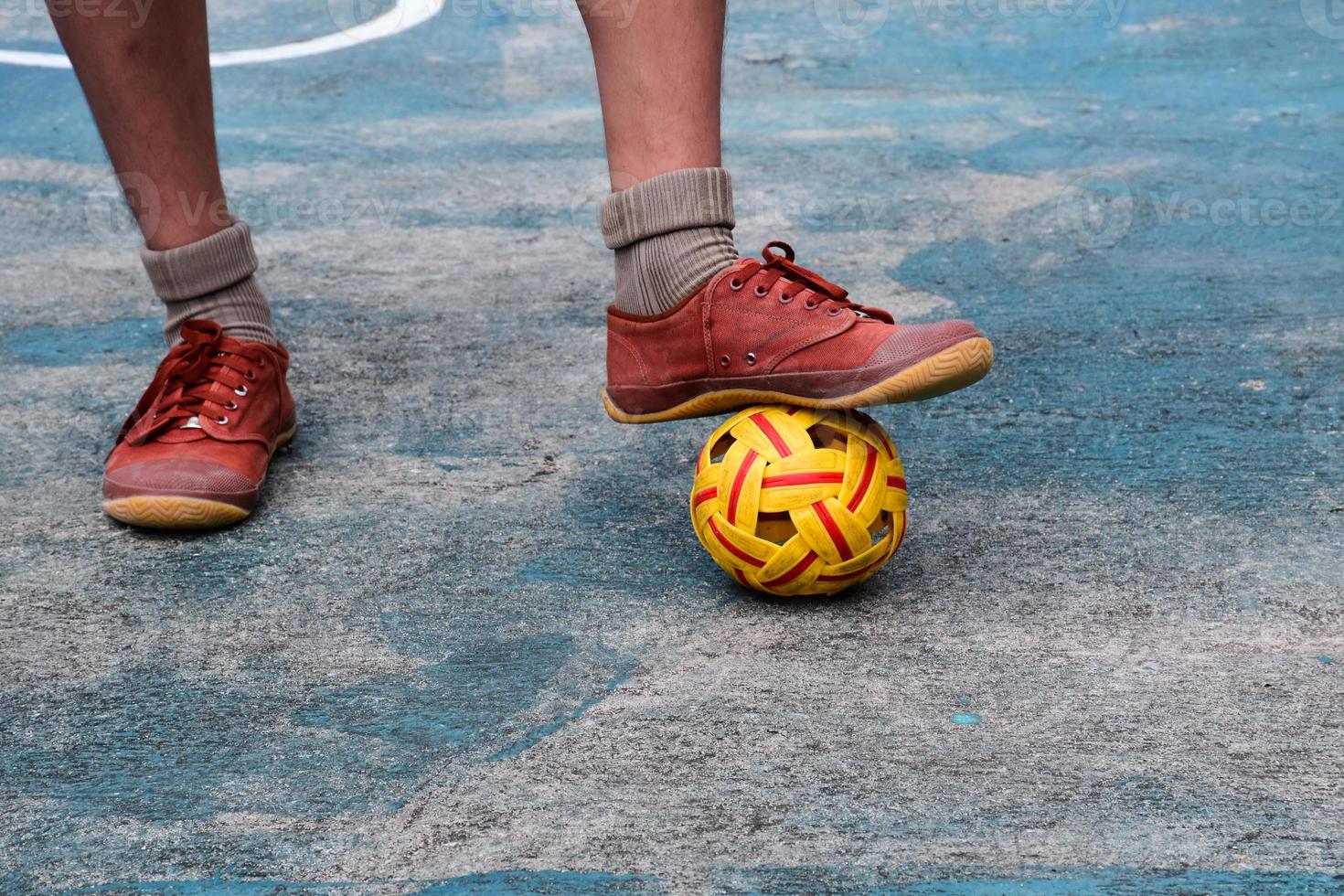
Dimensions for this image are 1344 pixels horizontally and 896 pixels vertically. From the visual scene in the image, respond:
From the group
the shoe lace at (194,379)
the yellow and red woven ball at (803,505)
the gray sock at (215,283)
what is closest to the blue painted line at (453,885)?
the yellow and red woven ball at (803,505)

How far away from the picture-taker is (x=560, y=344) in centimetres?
345

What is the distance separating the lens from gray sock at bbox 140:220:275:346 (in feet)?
9.21

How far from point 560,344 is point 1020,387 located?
111 centimetres

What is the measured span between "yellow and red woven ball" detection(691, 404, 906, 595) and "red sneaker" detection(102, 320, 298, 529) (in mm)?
914

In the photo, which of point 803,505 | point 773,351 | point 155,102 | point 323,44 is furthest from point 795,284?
point 323,44

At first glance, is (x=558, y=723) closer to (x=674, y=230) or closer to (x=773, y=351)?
(x=773, y=351)

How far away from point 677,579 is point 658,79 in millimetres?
835

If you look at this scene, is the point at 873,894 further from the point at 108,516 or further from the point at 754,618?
the point at 108,516

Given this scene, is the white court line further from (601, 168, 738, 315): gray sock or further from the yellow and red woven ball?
the yellow and red woven ball

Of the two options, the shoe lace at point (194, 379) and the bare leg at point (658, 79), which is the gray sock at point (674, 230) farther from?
the shoe lace at point (194, 379)

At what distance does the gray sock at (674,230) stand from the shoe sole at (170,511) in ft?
2.82

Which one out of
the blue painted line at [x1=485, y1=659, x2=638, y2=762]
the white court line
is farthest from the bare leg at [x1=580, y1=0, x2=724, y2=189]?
the white court line

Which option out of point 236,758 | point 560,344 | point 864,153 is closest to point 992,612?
point 236,758

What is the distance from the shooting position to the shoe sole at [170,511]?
2502 millimetres
